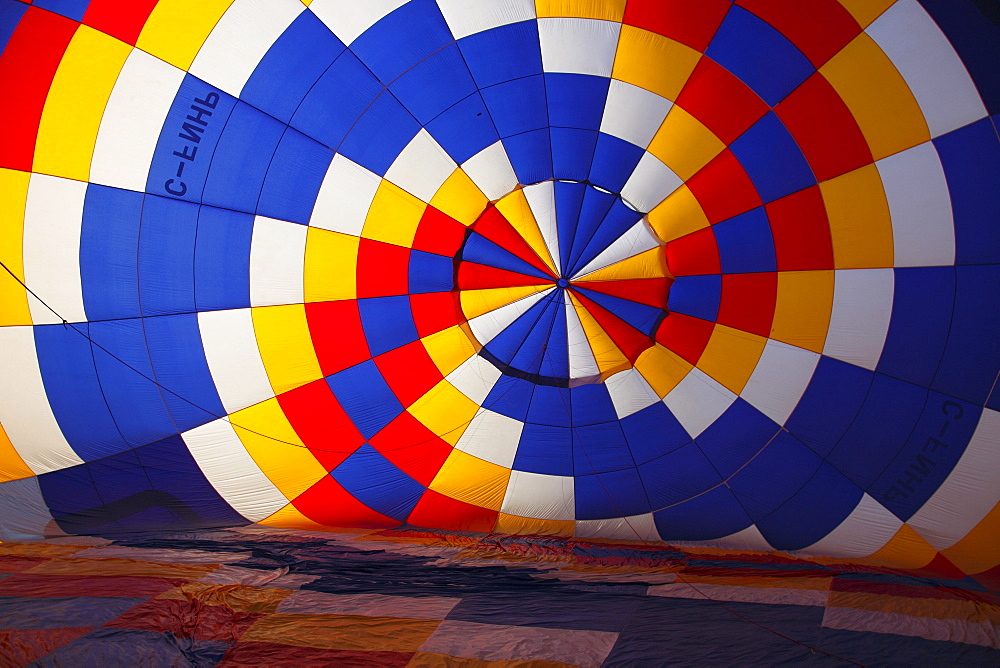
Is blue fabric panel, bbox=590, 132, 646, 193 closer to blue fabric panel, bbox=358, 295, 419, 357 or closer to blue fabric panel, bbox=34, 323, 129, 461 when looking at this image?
blue fabric panel, bbox=358, 295, 419, 357

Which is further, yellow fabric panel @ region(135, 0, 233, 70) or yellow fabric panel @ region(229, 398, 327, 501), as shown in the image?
yellow fabric panel @ region(229, 398, 327, 501)

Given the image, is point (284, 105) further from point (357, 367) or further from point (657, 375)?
point (657, 375)

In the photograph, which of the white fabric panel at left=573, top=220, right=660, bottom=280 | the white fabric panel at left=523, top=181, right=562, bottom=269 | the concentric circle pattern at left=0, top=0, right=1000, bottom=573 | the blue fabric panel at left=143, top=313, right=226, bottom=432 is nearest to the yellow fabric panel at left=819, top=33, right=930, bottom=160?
the concentric circle pattern at left=0, top=0, right=1000, bottom=573

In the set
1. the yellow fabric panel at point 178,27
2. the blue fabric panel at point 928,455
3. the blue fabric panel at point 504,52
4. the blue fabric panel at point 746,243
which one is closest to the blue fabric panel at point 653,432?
the blue fabric panel at point 746,243

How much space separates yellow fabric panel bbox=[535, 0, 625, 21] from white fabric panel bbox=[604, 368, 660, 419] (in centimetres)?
137

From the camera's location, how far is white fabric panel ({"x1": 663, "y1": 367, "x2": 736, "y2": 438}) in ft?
9.68

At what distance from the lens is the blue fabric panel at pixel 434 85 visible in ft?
8.95

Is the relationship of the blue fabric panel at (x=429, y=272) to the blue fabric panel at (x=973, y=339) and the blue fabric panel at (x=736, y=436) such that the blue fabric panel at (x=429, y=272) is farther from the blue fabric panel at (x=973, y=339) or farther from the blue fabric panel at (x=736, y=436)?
the blue fabric panel at (x=973, y=339)

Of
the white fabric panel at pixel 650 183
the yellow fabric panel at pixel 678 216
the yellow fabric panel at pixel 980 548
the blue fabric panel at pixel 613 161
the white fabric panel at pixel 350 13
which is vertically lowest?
the yellow fabric panel at pixel 980 548

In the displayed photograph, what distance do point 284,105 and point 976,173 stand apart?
2592 millimetres

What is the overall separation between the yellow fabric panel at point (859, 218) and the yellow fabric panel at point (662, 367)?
722mm

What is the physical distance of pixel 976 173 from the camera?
2.63 meters

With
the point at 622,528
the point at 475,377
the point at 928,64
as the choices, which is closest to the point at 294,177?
the point at 475,377

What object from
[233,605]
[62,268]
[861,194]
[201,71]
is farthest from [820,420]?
[62,268]
